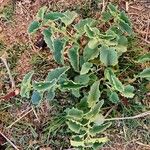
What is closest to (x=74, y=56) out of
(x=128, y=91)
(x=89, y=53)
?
(x=89, y=53)

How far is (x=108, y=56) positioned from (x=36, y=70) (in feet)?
1.43

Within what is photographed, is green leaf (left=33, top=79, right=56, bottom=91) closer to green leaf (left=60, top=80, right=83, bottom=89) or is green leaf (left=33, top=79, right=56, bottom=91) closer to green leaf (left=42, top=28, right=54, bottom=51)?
green leaf (left=60, top=80, right=83, bottom=89)

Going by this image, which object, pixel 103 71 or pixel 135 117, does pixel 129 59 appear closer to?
pixel 103 71

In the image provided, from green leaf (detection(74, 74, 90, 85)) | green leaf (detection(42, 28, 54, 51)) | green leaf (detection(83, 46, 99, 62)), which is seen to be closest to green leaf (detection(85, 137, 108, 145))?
green leaf (detection(74, 74, 90, 85))

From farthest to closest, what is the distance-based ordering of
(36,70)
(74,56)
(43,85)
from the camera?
1. (36,70)
2. (74,56)
3. (43,85)

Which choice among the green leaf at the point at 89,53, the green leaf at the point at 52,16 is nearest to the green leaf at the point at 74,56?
the green leaf at the point at 89,53

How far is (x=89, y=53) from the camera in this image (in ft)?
6.57

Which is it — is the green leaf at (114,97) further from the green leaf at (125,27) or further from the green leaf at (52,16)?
the green leaf at (52,16)

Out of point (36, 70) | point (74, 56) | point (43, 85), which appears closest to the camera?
point (43, 85)

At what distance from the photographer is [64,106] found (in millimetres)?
2156

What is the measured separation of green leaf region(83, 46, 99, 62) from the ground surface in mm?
238

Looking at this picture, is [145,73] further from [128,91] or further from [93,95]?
[93,95]

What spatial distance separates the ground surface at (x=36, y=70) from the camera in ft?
6.84

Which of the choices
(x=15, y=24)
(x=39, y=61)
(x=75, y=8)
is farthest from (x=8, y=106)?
(x=75, y=8)
